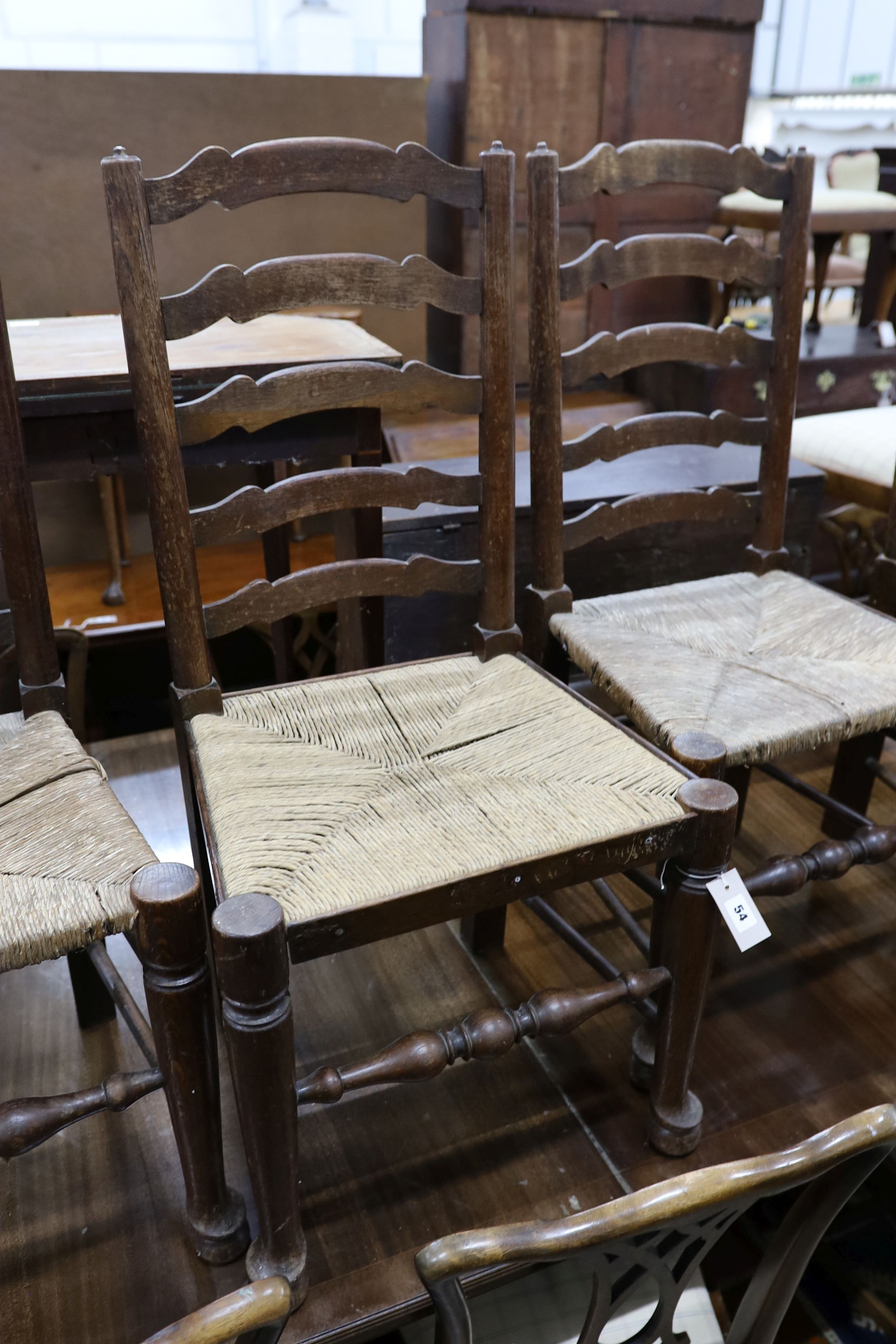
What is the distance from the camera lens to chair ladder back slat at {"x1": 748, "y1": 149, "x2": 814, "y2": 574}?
1174 millimetres

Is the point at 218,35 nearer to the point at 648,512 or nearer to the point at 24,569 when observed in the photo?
the point at 648,512

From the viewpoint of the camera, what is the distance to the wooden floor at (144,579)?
2160 mm

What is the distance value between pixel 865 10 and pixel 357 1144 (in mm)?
6111

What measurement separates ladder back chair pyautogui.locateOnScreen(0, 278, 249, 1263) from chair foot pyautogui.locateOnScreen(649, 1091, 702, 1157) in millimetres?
392

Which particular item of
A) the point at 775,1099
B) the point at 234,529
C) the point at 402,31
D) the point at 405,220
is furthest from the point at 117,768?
the point at 402,31

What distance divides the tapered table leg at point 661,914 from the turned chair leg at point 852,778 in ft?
1.38

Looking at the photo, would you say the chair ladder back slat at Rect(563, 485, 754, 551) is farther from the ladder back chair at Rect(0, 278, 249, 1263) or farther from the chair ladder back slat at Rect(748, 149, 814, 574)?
the ladder back chair at Rect(0, 278, 249, 1263)

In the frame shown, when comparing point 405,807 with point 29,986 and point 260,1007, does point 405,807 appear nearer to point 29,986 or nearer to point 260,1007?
point 260,1007

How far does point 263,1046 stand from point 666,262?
925mm

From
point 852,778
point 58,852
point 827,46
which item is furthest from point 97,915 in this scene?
point 827,46

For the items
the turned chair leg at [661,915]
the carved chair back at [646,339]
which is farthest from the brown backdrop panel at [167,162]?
the turned chair leg at [661,915]

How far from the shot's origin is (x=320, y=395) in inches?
40.1

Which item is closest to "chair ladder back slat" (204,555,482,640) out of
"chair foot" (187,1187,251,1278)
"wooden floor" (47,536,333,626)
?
"chair foot" (187,1187,251,1278)

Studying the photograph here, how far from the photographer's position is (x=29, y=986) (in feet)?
3.92
